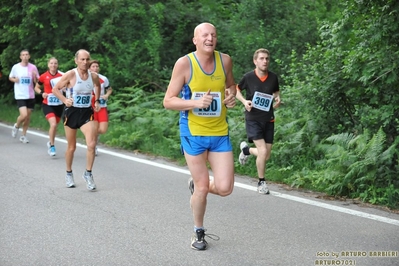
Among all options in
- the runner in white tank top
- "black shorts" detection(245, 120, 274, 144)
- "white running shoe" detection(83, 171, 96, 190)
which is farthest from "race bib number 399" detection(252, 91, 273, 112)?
"white running shoe" detection(83, 171, 96, 190)

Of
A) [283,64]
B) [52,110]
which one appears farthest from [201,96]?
[283,64]

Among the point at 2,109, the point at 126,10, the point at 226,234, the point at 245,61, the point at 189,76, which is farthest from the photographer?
the point at 2,109

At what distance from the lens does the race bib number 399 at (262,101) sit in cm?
927

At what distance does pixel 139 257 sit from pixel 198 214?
2.27ft

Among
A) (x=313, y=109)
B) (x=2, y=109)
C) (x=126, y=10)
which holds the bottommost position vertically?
(x=2, y=109)

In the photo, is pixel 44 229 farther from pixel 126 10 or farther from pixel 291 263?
pixel 126 10

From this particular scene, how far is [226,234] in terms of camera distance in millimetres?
6898

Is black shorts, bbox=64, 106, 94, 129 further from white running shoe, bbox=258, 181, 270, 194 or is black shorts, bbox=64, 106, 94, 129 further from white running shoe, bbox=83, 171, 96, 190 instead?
white running shoe, bbox=258, 181, 270, 194

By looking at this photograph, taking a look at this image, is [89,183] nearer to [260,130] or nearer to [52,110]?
[260,130]

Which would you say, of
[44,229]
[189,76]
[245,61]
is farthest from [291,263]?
[245,61]

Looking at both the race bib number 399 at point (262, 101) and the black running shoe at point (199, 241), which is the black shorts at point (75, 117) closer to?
the race bib number 399 at point (262, 101)

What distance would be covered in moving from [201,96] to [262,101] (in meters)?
3.15

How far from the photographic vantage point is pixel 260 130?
9289 mm

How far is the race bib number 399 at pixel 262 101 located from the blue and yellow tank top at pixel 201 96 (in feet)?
9.58
